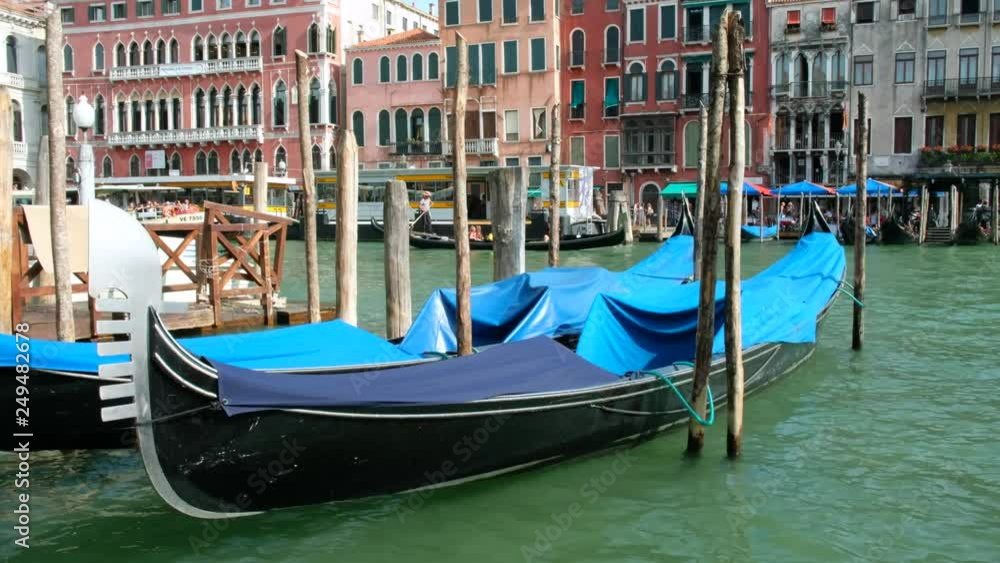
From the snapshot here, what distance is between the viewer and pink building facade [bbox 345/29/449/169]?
3133cm

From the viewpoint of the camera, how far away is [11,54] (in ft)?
106

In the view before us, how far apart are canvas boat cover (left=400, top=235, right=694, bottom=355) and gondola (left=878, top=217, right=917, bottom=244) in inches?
675

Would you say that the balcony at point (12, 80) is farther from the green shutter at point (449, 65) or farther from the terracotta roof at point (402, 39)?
the green shutter at point (449, 65)

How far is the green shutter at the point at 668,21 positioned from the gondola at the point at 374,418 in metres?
24.2

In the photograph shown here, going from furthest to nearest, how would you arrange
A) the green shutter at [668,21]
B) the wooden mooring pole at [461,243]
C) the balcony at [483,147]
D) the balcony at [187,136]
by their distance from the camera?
the balcony at [187,136] < the balcony at [483,147] < the green shutter at [668,21] < the wooden mooring pole at [461,243]

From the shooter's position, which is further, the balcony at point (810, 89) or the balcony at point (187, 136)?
the balcony at point (187, 136)

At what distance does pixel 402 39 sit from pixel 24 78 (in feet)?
40.0

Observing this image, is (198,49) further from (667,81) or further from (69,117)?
(667,81)

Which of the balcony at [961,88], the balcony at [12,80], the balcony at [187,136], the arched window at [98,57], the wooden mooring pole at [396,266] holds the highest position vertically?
the arched window at [98,57]

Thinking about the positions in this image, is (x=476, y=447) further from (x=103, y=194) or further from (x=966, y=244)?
(x=103, y=194)

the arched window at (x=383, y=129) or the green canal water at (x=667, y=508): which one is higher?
the arched window at (x=383, y=129)

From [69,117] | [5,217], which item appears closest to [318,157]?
[69,117]

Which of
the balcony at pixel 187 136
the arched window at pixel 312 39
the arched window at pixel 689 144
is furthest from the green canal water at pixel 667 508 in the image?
the balcony at pixel 187 136

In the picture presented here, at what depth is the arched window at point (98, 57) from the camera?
34.6m
